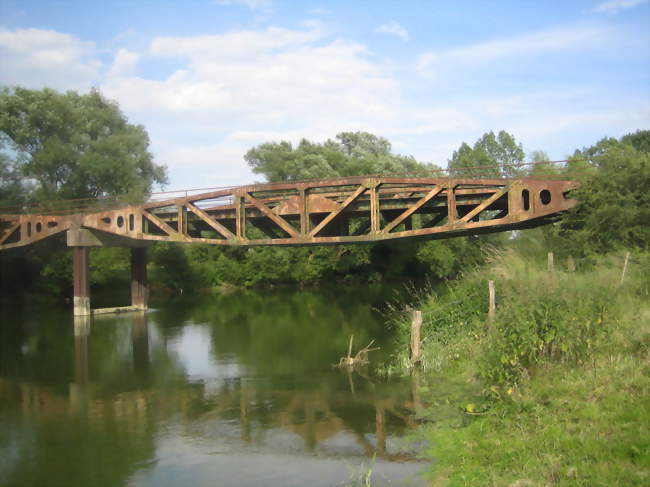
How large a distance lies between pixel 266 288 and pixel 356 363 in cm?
4020

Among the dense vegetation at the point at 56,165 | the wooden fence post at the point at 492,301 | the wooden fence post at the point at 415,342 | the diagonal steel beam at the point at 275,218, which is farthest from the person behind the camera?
the dense vegetation at the point at 56,165

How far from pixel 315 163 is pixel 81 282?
2809 cm

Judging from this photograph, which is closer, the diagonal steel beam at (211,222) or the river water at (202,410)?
the river water at (202,410)

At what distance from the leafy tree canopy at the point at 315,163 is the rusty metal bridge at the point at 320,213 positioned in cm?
2181

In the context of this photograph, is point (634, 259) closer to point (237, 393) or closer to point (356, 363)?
point (356, 363)

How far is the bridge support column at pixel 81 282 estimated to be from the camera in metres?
35.1

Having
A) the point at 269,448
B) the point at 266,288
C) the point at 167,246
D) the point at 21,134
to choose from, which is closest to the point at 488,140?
the point at 266,288

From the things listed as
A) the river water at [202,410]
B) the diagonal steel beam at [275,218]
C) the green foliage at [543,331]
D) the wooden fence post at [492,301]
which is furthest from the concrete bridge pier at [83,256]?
the green foliage at [543,331]

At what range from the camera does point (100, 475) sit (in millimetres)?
10359

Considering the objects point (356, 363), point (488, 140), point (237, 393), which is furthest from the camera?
point (488, 140)

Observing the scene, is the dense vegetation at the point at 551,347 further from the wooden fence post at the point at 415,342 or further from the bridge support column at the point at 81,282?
the bridge support column at the point at 81,282

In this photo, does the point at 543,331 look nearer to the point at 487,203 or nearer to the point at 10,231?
the point at 487,203

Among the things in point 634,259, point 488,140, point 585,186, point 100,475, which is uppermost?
point 488,140

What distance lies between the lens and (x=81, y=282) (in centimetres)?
3534
